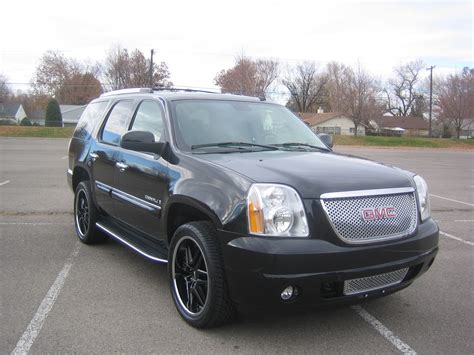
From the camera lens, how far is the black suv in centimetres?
315

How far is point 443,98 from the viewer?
63.0 meters

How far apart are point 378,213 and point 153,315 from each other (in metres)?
2.01

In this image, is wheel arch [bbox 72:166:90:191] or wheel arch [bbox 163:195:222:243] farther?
wheel arch [bbox 72:166:90:191]

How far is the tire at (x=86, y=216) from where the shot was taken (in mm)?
5814

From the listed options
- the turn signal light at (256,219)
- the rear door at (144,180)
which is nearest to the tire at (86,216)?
the rear door at (144,180)

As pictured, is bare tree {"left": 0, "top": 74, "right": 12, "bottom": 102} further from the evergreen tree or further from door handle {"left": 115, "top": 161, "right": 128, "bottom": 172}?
door handle {"left": 115, "top": 161, "right": 128, "bottom": 172}

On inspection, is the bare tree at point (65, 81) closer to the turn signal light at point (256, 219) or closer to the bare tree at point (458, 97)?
the bare tree at point (458, 97)

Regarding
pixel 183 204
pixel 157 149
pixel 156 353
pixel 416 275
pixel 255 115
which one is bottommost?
pixel 156 353

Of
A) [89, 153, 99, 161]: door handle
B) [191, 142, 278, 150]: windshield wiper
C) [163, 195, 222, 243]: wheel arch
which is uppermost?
[191, 142, 278, 150]: windshield wiper

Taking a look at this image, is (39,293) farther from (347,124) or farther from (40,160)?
(347,124)

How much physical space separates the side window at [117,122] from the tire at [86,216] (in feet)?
2.59

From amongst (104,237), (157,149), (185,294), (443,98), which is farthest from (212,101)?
(443,98)

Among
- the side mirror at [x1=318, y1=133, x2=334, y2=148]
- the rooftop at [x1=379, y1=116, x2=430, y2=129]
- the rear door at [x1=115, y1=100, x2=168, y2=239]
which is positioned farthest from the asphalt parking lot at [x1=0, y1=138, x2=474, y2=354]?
the rooftop at [x1=379, y1=116, x2=430, y2=129]

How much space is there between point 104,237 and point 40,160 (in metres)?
13.6
